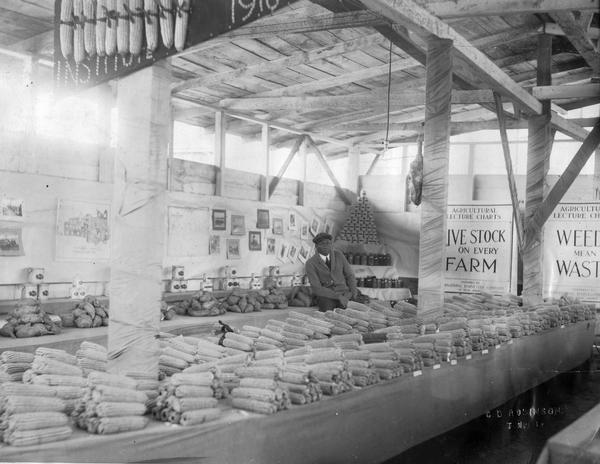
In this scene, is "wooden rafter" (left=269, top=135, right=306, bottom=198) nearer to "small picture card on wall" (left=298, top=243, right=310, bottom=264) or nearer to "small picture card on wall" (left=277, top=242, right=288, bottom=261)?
"small picture card on wall" (left=277, top=242, right=288, bottom=261)

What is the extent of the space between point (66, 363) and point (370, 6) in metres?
3.39

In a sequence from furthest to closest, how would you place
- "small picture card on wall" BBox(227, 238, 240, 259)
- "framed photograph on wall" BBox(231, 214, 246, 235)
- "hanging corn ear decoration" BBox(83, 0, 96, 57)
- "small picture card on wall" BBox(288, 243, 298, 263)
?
"small picture card on wall" BBox(288, 243, 298, 263)
"framed photograph on wall" BBox(231, 214, 246, 235)
"small picture card on wall" BBox(227, 238, 240, 259)
"hanging corn ear decoration" BBox(83, 0, 96, 57)

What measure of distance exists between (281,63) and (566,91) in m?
3.80

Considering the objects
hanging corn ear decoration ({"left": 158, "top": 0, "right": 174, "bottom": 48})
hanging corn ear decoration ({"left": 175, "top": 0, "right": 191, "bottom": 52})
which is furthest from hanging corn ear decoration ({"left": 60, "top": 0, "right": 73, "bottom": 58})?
hanging corn ear decoration ({"left": 175, "top": 0, "right": 191, "bottom": 52})

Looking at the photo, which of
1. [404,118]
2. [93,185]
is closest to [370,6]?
[93,185]

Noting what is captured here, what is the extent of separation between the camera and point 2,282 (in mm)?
6363

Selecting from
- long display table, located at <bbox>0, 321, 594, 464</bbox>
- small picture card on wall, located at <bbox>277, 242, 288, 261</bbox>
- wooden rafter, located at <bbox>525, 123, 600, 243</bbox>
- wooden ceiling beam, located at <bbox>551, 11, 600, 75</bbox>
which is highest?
wooden ceiling beam, located at <bbox>551, 11, 600, 75</bbox>

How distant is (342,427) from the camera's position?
3.98 meters

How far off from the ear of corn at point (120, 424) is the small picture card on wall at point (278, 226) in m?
7.57

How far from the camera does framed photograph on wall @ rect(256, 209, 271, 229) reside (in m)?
10.1

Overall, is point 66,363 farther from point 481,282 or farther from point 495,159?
point 495,159

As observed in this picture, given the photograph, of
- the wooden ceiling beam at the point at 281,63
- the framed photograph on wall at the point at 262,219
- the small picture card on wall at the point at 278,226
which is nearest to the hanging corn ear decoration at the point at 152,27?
the wooden ceiling beam at the point at 281,63

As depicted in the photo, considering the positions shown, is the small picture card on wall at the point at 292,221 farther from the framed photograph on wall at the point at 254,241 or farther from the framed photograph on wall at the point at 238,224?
the framed photograph on wall at the point at 238,224

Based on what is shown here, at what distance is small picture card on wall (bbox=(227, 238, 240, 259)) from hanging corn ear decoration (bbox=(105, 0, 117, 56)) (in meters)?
6.04
